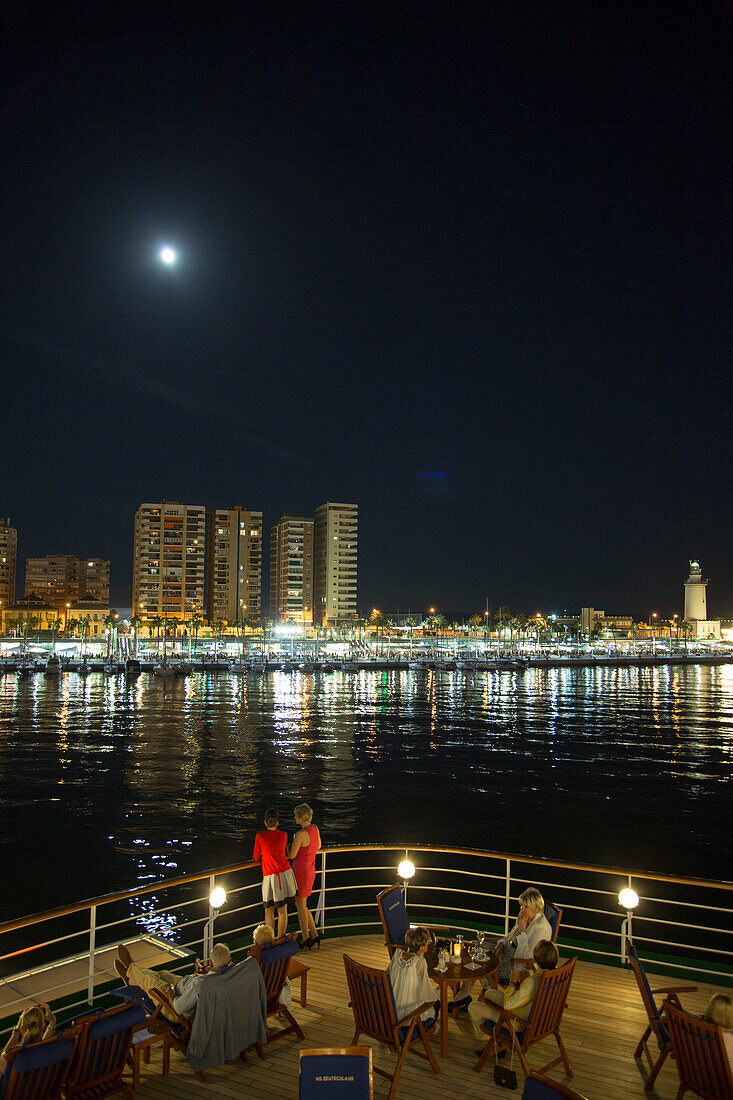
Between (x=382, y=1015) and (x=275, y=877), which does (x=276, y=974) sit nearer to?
(x=382, y=1015)

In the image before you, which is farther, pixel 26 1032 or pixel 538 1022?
pixel 538 1022

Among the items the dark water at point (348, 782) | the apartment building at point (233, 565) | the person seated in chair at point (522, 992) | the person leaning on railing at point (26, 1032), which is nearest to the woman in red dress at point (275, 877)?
the person seated in chair at point (522, 992)

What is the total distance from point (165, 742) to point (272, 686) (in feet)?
138

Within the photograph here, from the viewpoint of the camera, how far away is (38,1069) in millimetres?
4309

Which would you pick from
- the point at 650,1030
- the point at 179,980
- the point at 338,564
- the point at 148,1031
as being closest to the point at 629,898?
the point at 650,1030

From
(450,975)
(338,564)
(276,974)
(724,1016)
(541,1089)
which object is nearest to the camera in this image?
(541,1089)

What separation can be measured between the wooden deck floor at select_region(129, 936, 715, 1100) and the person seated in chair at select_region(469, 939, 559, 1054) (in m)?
0.35

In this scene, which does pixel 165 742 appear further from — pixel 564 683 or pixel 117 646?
pixel 117 646

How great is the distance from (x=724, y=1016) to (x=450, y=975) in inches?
83.7

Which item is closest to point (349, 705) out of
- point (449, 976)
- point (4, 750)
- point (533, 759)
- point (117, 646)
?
point (533, 759)

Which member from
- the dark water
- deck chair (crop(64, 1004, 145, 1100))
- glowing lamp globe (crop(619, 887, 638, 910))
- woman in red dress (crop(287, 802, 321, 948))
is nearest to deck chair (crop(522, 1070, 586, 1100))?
deck chair (crop(64, 1004, 145, 1100))

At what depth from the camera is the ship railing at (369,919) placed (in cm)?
766

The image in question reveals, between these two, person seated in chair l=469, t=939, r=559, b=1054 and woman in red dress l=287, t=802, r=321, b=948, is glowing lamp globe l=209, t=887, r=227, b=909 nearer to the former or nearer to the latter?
woman in red dress l=287, t=802, r=321, b=948

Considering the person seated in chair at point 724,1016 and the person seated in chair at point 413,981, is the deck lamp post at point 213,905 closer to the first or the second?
the person seated in chair at point 413,981
